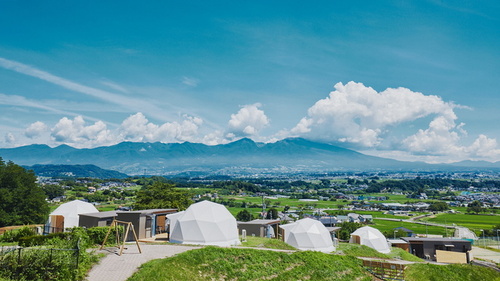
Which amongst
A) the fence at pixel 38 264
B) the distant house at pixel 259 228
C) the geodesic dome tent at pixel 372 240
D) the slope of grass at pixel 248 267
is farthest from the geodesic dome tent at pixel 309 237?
the fence at pixel 38 264

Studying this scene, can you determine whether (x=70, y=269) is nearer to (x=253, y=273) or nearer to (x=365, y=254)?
(x=253, y=273)

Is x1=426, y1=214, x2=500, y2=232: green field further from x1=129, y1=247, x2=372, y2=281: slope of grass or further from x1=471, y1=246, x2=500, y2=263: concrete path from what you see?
x1=129, y1=247, x2=372, y2=281: slope of grass

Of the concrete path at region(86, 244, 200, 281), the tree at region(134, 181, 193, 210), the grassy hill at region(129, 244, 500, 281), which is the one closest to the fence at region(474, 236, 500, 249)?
the grassy hill at region(129, 244, 500, 281)

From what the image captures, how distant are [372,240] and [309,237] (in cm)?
879

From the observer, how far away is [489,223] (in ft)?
263

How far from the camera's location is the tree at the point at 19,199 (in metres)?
35.4

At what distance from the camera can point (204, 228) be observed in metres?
26.4

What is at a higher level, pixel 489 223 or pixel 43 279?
pixel 43 279

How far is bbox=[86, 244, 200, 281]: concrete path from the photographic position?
13727 mm

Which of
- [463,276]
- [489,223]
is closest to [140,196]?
[463,276]

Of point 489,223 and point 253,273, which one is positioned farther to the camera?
point 489,223

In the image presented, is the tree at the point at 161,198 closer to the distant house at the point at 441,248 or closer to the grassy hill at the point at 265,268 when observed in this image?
the grassy hill at the point at 265,268

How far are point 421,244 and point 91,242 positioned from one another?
38639 mm

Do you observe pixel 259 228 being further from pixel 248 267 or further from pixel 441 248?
pixel 441 248
